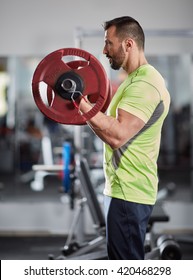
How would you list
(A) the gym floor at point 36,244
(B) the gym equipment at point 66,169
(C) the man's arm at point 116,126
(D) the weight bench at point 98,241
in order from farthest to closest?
(A) the gym floor at point 36,244 → (B) the gym equipment at point 66,169 → (D) the weight bench at point 98,241 → (C) the man's arm at point 116,126

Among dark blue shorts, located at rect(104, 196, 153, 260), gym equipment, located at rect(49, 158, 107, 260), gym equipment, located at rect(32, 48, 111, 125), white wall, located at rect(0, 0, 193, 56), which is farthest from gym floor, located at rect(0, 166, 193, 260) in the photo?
gym equipment, located at rect(32, 48, 111, 125)

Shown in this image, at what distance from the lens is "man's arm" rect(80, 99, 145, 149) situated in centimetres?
171

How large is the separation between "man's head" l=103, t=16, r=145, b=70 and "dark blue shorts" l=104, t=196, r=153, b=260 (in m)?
0.48

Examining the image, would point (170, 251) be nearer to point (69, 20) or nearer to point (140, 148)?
point (140, 148)

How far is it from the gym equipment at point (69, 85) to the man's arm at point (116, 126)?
0.08 ft

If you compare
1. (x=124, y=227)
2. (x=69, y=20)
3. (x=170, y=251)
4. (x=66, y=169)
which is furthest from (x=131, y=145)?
(x=69, y=20)

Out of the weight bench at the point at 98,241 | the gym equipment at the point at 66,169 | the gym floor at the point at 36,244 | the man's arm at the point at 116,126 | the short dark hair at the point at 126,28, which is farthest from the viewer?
the gym floor at the point at 36,244

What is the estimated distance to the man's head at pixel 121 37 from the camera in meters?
1.84

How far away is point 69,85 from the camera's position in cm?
175

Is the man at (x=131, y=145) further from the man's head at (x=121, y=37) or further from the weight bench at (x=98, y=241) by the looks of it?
the weight bench at (x=98, y=241)

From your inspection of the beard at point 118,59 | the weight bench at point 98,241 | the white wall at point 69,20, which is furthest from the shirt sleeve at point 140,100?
the white wall at point 69,20

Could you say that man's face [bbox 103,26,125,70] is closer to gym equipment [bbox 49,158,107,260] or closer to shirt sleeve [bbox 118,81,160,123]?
shirt sleeve [bbox 118,81,160,123]

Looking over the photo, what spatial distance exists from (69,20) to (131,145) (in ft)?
11.3

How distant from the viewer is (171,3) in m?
5.00
